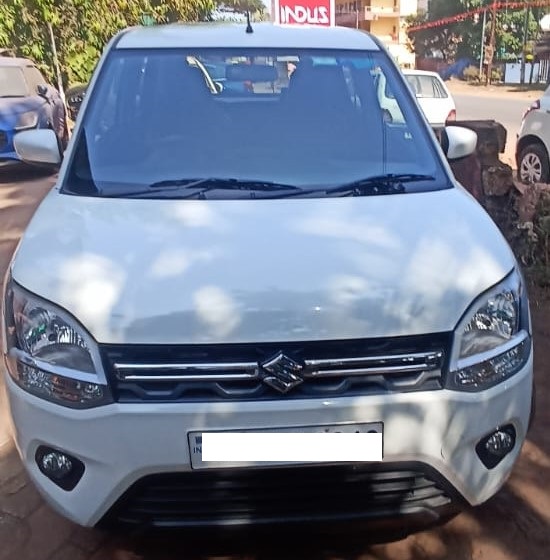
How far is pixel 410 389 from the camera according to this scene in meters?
2.06

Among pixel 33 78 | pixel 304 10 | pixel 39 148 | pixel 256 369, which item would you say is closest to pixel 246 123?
pixel 39 148

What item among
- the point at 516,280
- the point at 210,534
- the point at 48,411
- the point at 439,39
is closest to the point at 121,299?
the point at 48,411

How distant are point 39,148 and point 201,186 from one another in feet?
3.45

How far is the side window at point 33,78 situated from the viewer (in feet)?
33.3

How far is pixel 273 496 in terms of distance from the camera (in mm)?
2107

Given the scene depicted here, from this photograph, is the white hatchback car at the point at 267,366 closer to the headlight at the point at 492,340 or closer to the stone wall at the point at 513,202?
the headlight at the point at 492,340

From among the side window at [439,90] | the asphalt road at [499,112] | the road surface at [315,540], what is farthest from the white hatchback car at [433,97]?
the road surface at [315,540]

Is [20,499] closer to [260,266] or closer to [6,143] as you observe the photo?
[260,266]

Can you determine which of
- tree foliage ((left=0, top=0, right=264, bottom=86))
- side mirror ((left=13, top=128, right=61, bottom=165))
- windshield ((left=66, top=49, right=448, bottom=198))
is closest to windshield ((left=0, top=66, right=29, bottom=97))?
tree foliage ((left=0, top=0, right=264, bottom=86))

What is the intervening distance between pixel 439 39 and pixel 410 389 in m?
53.4

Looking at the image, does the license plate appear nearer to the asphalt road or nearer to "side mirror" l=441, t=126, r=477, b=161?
"side mirror" l=441, t=126, r=477, b=161

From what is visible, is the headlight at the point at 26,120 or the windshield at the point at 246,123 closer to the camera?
the windshield at the point at 246,123

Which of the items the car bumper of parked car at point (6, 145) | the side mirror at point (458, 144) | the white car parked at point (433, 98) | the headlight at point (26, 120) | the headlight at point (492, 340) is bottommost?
the white car parked at point (433, 98)

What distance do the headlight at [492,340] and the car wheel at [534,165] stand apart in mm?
5964
